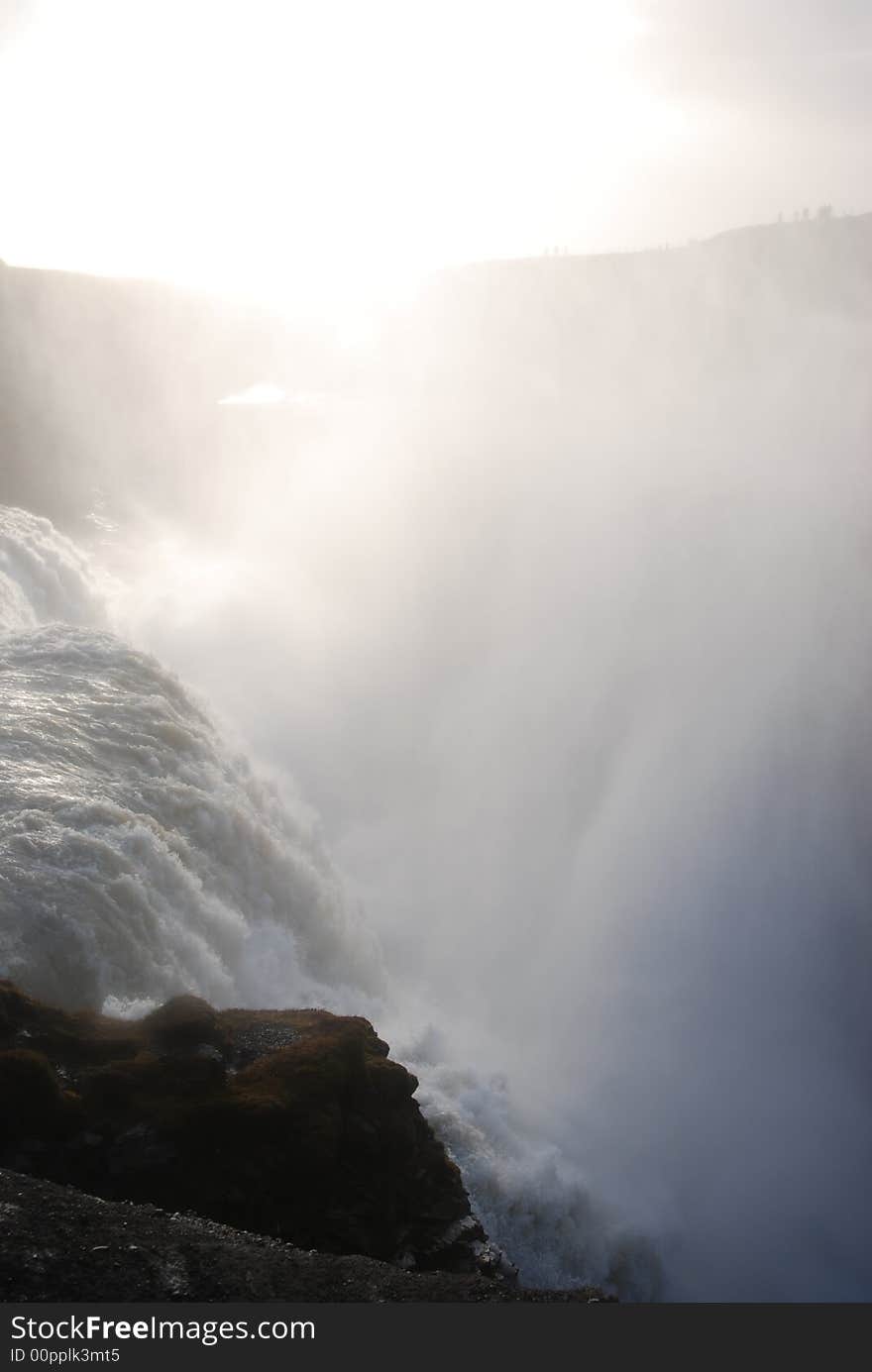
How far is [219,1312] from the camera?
10484 millimetres

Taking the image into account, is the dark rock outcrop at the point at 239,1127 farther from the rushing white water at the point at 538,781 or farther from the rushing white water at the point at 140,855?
the rushing white water at the point at 538,781

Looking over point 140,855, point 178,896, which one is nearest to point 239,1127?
point 178,896

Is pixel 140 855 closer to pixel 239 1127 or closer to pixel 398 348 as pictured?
pixel 239 1127

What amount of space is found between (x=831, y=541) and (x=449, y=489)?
2562 cm

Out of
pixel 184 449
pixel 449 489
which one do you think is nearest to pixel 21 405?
pixel 184 449

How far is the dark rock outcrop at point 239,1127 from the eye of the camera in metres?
13.1

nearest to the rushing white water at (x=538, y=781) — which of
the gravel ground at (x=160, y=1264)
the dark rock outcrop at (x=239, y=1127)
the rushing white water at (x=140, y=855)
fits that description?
the rushing white water at (x=140, y=855)

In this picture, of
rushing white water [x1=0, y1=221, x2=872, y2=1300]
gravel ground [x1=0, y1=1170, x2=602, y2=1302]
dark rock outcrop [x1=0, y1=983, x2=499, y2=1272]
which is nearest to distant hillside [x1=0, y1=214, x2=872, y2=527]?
rushing white water [x1=0, y1=221, x2=872, y2=1300]

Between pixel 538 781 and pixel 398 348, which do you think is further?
pixel 398 348

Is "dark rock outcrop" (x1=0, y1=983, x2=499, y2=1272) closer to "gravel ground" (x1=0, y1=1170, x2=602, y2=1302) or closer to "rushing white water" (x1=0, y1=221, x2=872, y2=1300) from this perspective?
"gravel ground" (x1=0, y1=1170, x2=602, y2=1302)

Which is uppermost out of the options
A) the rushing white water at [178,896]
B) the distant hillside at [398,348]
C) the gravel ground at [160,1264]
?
the distant hillside at [398,348]

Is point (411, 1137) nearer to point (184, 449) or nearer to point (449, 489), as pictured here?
point (449, 489)

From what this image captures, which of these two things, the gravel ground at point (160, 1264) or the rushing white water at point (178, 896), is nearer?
the gravel ground at point (160, 1264)

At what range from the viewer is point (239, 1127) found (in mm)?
13984
